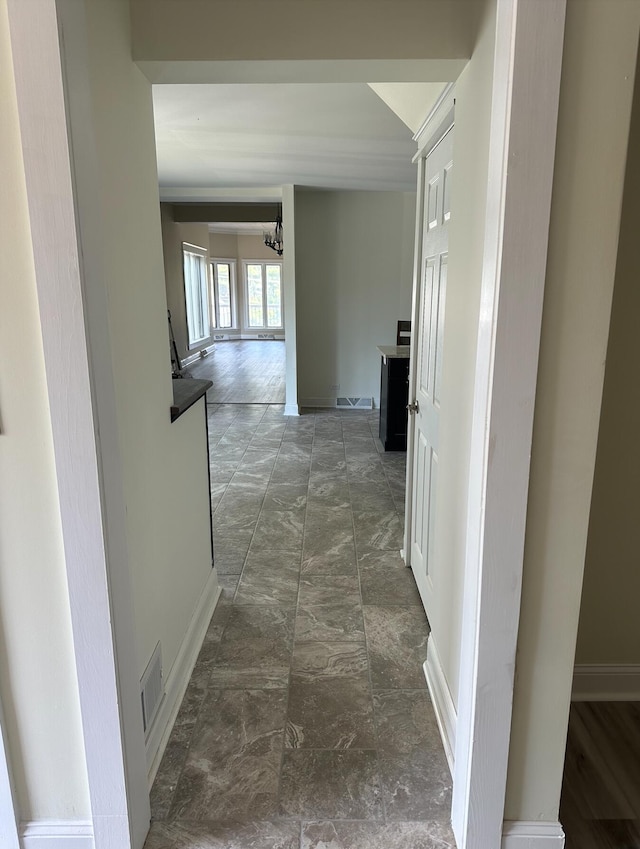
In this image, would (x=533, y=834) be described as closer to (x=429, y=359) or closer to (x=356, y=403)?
(x=429, y=359)

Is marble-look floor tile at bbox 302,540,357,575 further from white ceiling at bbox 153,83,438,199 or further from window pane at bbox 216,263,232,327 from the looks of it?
window pane at bbox 216,263,232,327

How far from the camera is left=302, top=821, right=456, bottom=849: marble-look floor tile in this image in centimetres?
146

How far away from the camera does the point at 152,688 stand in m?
1.72

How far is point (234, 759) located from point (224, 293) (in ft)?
45.5

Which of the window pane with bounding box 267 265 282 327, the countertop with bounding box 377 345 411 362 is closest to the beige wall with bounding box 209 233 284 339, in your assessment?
the window pane with bounding box 267 265 282 327

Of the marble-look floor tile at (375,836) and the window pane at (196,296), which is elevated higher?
the window pane at (196,296)

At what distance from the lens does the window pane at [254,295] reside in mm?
14844

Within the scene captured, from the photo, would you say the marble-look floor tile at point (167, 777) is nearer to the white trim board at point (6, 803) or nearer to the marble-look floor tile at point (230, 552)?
the white trim board at point (6, 803)

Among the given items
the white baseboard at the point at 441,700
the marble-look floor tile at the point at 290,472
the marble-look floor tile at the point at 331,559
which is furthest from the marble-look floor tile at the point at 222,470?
the white baseboard at the point at 441,700

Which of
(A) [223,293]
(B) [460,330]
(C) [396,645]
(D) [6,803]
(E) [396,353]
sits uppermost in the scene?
(A) [223,293]

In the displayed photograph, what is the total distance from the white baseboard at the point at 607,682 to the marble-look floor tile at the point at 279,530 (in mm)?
1633

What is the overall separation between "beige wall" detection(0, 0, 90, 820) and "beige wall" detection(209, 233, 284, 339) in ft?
44.7

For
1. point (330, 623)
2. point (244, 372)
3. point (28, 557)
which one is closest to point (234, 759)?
point (330, 623)

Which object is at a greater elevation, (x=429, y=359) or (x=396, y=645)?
(x=429, y=359)
